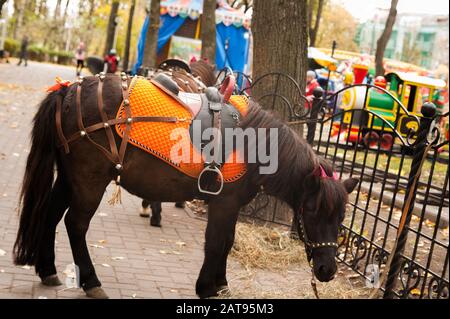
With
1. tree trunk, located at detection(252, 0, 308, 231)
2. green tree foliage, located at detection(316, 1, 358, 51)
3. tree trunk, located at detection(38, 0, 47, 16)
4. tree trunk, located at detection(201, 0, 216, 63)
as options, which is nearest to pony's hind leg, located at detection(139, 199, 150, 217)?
tree trunk, located at detection(252, 0, 308, 231)

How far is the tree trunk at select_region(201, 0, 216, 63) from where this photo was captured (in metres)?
13.9

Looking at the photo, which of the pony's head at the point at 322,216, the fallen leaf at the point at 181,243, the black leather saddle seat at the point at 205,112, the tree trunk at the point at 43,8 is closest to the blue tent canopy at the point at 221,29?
the fallen leaf at the point at 181,243

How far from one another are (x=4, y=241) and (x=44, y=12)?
2739 inches

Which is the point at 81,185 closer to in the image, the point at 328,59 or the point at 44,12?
the point at 328,59

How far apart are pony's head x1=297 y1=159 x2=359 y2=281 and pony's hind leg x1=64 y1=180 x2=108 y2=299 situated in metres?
1.54

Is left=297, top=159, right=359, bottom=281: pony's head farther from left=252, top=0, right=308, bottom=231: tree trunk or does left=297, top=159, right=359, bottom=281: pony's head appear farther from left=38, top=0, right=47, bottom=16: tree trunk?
left=38, top=0, right=47, bottom=16: tree trunk

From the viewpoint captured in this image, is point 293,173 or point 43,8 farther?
point 43,8

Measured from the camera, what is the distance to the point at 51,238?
450 centimetres

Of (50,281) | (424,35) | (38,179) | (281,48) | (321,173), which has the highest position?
(424,35)

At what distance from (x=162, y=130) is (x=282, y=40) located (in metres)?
3.42

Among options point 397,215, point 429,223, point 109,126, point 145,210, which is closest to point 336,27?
point 397,215

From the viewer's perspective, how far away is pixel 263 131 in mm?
4250

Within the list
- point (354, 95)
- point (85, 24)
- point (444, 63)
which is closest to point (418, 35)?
point (444, 63)

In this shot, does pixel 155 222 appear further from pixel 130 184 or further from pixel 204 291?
pixel 130 184
